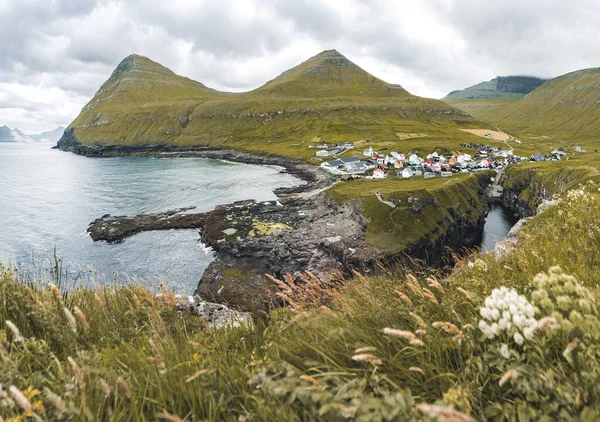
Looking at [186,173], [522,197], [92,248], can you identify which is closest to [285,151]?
[186,173]

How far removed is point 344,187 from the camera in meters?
73.5

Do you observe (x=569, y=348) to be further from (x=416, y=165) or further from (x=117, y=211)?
(x=416, y=165)

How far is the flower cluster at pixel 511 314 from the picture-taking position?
289 centimetres

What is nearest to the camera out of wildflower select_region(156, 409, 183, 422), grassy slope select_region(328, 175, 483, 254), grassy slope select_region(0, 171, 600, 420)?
wildflower select_region(156, 409, 183, 422)

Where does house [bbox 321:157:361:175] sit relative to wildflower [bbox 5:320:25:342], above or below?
above

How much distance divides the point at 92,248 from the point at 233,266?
2605 cm

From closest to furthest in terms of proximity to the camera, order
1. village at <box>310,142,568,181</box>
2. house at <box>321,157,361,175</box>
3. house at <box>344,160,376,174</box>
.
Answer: village at <box>310,142,568,181</box>
house at <box>344,160,376,174</box>
house at <box>321,157,361,175</box>

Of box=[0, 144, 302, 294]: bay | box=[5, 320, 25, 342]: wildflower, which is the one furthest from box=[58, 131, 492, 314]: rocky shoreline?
box=[5, 320, 25, 342]: wildflower

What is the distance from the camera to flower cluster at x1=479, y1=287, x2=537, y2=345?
2895 mm

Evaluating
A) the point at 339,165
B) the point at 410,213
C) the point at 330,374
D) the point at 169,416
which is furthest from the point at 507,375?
the point at 339,165

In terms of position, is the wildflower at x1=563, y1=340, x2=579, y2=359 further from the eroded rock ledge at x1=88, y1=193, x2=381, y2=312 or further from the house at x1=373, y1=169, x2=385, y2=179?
the house at x1=373, y1=169, x2=385, y2=179

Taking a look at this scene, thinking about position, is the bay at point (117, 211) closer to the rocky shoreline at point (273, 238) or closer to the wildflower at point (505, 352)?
the rocky shoreline at point (273, 238)

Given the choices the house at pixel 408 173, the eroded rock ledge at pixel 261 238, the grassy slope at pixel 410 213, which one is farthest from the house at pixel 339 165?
the grassy slope at pixel 410 213

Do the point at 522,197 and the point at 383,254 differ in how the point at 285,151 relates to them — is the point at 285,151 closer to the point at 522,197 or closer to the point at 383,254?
the point at 522,197
